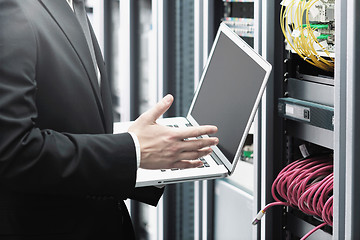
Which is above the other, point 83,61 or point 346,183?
point 83,61

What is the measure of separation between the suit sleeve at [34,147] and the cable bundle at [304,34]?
0.56 meters

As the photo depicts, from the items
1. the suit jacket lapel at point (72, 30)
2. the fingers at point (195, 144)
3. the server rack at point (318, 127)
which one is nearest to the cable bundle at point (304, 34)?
the server rack at point (318, 127)

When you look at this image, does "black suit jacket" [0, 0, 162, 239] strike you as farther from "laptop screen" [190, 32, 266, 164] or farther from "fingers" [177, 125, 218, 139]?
"laptop screen" [190, 32, 266, 164]

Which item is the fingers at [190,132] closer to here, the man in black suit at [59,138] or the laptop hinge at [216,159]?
the man in black suit at [59,138]

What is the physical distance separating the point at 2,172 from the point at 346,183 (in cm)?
66

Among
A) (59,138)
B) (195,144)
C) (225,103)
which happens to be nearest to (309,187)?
(225,103)

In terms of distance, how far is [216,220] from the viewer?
2.07 meters

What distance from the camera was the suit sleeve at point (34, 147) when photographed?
0.90 metres

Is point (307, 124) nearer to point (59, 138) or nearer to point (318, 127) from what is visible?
point (318, 127)

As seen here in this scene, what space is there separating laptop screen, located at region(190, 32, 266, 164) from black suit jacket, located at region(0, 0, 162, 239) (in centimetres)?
31

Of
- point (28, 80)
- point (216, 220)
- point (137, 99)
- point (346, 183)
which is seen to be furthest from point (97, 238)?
point (137, 99)

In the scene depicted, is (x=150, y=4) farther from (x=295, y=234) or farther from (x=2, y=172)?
(x=2, y=172)

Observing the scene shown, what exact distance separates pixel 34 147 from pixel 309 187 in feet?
2.34

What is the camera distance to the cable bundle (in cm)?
A: 132
